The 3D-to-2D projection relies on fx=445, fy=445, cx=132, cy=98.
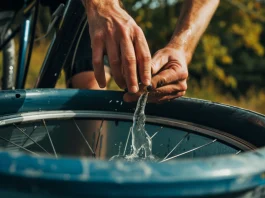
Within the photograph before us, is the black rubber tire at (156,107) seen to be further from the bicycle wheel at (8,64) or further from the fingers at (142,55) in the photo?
the bicycle wheel at (8,64)

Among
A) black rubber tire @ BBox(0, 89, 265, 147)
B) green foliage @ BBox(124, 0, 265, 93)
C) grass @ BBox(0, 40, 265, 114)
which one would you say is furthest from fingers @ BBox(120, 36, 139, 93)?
grass @ BBox(0, 40, 265, 114)

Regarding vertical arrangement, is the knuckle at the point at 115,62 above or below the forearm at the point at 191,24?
below

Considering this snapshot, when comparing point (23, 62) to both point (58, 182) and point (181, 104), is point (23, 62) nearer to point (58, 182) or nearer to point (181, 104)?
point (181, 104)

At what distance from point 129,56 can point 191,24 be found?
471 millimetres

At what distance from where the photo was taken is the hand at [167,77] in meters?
1.12

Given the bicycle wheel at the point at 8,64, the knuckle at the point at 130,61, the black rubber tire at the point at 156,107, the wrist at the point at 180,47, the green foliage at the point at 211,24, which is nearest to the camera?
the knuckle at the point at 130,61

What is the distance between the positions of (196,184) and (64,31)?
1.00 meters

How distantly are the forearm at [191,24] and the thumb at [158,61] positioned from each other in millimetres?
112

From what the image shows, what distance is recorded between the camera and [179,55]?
124cm

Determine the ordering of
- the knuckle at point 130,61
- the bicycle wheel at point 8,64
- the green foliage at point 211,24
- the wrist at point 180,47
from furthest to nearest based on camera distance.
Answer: the green foliage at point 211,24 < the bicycle wheel at point 8,64 < the wrist at point 180,47 < the knuckle at point 130,61

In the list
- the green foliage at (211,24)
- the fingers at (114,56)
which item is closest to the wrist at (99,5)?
the fingers at (114,56)

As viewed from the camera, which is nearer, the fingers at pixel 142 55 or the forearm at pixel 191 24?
the fingers at pixel 142 55

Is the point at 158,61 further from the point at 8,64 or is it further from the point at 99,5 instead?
the point at 8,64

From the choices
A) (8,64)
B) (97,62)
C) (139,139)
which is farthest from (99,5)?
(8,64)
